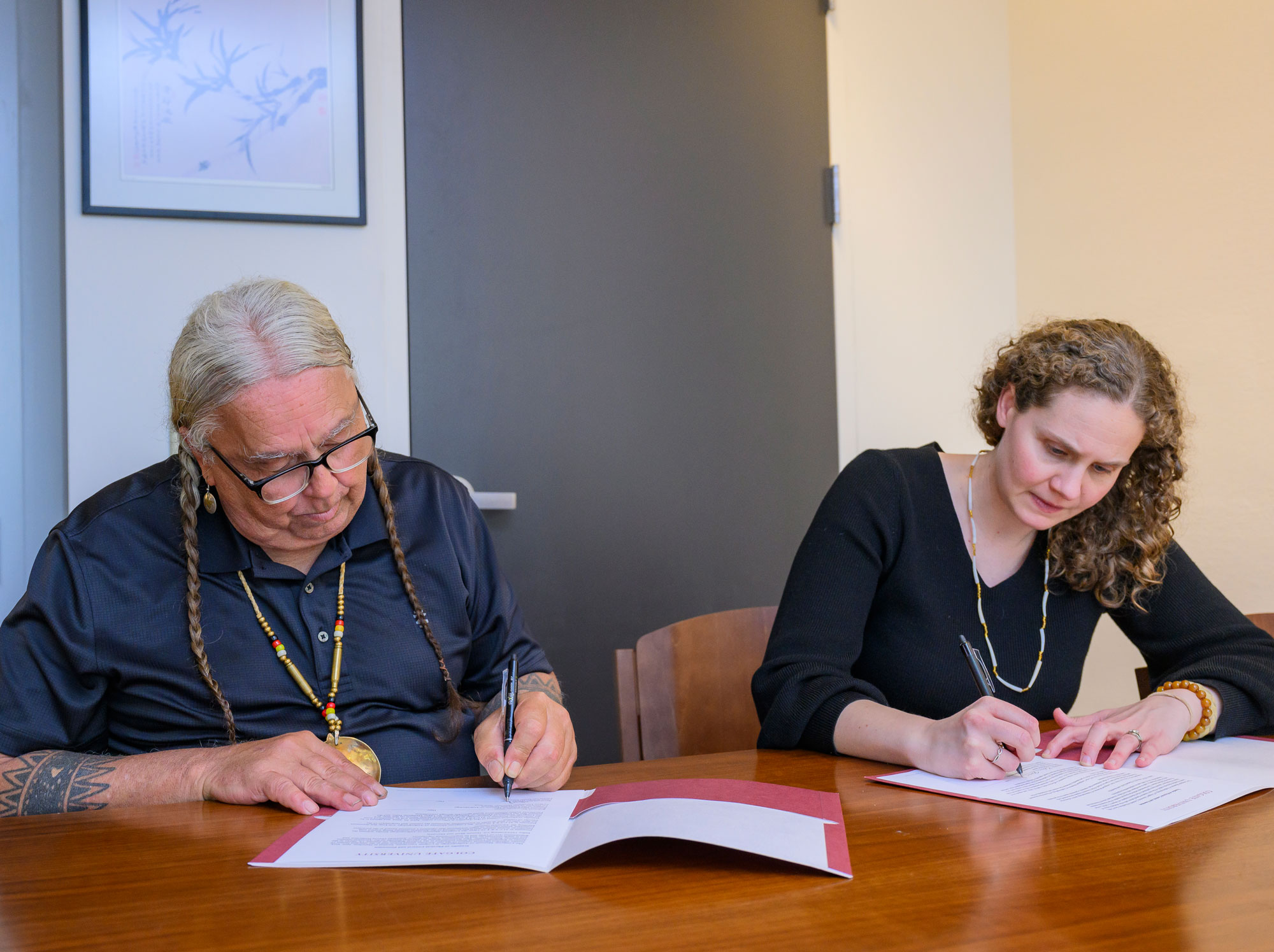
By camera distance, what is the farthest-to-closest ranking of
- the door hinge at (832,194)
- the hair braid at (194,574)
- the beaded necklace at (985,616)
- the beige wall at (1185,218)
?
1. the door hinge at (832,194)
2. the beige wall at (1185,218)
3. the beaded necklace at (985,616)
4. the hair braid at (194,574)

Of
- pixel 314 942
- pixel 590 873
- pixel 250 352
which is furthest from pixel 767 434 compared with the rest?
pixel 314 942

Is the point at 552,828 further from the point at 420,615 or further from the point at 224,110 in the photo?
the point at 224,110

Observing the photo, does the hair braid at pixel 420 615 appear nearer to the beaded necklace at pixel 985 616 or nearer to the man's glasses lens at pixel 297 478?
the man's glasses lens at pixel 297 478

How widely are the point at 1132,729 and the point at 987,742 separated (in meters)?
0.30

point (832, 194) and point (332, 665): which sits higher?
point (832, 194)

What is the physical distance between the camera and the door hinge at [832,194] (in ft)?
9.86

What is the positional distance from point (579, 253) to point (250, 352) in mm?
1372

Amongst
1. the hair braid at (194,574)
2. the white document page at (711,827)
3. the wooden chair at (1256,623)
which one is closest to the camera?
the white document page at (711,827)

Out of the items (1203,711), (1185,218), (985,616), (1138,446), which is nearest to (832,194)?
(1185,218)

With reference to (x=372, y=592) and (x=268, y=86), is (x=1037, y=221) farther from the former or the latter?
(x=372, y=592)

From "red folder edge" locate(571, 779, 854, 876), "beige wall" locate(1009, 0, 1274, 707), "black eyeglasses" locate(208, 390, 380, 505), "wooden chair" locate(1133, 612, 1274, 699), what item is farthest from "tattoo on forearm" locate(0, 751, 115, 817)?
"beige wall" locate(1009, 0, 1274, 707)

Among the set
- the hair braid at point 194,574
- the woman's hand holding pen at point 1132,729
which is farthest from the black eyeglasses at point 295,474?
the woman's hand holding pen at point 1132,729

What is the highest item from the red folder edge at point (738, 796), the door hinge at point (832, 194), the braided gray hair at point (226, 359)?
the door hinge at point (832, 194)

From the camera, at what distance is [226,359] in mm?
1420
